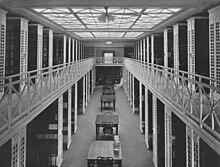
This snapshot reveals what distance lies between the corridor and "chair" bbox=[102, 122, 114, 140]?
64 centimetres

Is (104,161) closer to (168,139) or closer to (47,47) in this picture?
(168,139)

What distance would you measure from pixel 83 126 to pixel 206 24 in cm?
1054

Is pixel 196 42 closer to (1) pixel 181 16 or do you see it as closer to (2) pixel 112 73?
(1) pixel 181 16

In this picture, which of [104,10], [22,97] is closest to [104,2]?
[104,10]

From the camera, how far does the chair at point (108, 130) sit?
44.8 feet

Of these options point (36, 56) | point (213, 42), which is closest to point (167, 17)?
point (213, 42)

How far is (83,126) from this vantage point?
1633 centimetres

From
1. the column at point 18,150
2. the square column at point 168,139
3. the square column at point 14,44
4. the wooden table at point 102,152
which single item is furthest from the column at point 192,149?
the square column at point 14,44

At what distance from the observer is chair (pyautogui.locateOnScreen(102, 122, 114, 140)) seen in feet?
44.8

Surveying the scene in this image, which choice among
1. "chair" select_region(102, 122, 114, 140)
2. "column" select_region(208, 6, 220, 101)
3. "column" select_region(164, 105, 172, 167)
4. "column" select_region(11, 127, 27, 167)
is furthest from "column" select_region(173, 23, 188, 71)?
"column" select_region(11, 127, 27, 167)

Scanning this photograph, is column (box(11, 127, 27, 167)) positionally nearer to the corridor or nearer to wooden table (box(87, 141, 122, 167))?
wooden table (box(87, 141, 122, 167))

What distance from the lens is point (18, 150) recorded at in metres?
6.14

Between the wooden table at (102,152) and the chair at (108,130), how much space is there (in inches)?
96.0

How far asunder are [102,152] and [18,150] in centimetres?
458
